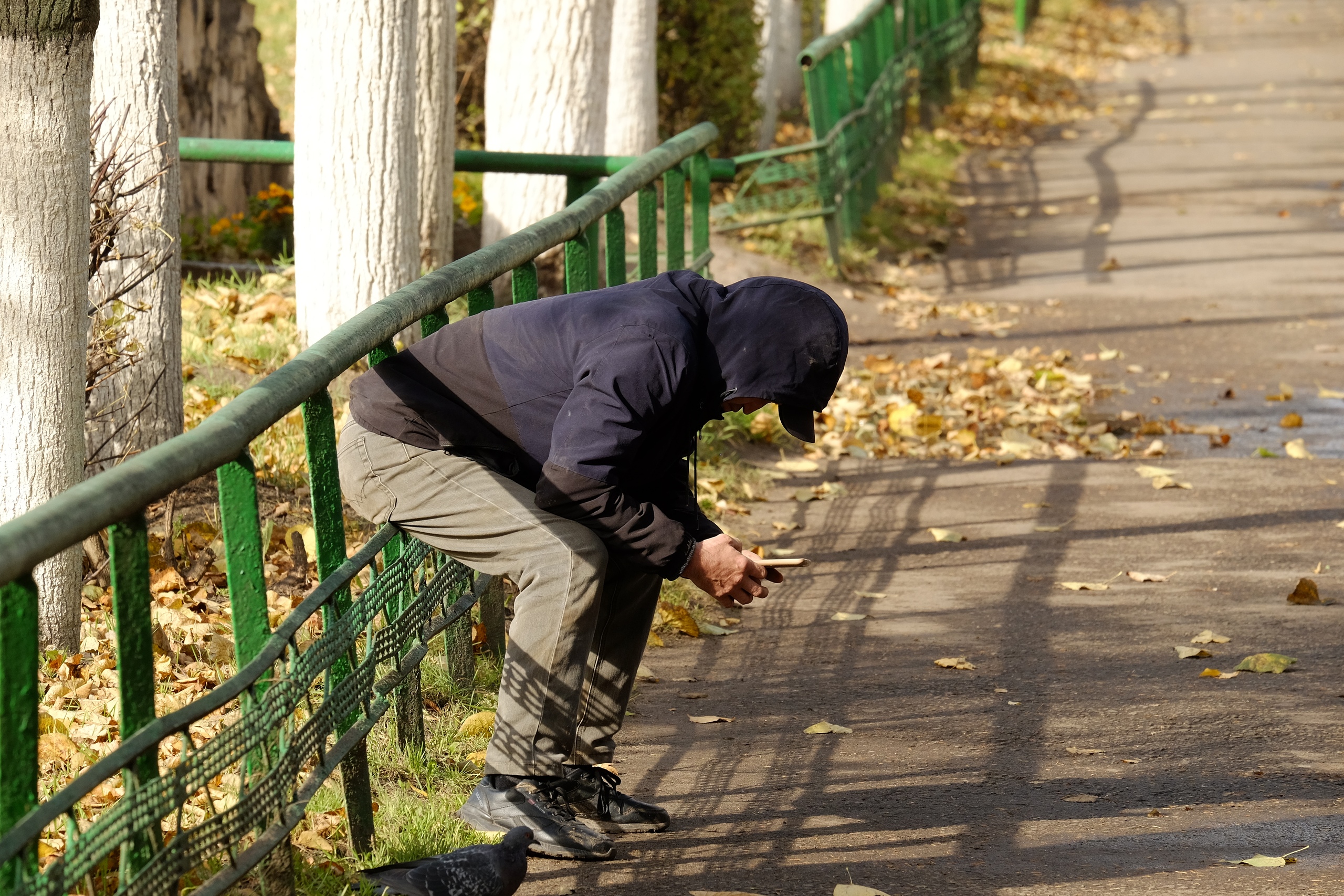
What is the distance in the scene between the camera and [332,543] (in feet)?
10.3

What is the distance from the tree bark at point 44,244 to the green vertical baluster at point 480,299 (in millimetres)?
978

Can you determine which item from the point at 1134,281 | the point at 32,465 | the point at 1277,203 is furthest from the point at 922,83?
the point at 32,465

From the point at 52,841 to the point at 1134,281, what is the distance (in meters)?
9.04

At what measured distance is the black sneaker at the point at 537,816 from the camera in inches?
133

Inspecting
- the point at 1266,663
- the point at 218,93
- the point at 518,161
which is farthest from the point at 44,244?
the point at 218,93

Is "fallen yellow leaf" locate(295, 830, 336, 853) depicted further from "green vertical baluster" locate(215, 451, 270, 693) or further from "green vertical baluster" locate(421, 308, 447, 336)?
"green vertical baluster" locate(421, 308, 447, 336)

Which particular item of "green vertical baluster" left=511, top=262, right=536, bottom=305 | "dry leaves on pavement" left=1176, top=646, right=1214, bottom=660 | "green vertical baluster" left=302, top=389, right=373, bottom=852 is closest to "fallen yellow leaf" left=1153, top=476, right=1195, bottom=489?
"dry leaves on pavement" left=1176, top=646, right=1214, bottom=660

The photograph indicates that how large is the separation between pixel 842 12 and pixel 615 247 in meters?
10.3

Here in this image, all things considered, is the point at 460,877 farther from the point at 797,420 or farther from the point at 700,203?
the point at 700,203

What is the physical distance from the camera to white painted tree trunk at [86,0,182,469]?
16.9 feet

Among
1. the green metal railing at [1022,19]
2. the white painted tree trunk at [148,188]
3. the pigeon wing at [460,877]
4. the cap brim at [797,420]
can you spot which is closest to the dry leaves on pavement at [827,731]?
the cap brim at [797,420]

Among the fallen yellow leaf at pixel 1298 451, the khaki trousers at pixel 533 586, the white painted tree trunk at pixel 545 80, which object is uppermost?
the white painted tree trunk at pixel 545 80

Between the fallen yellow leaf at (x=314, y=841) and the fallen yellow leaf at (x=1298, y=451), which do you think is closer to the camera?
the fallen yellow leaf at (x=314, y=841)

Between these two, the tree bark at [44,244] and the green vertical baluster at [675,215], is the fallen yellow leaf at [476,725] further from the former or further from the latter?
the green vertical baluster at [675,215]
